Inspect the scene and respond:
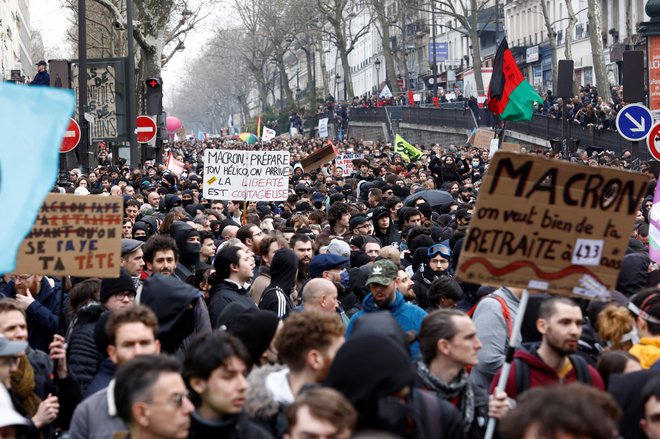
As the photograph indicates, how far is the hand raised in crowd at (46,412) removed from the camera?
20.2ft

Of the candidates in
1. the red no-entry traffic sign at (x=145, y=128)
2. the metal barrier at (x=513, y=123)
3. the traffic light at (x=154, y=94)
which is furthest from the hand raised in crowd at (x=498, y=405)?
the red no-entry traffic sign at (x=145, y=128)

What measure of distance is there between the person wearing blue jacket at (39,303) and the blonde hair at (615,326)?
2921 millimetres

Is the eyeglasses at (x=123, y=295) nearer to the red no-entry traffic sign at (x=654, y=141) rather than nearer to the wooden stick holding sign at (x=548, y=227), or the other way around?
the wooden stick holding sign at (x=548, y=227)

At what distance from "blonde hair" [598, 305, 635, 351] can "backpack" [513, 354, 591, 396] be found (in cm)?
81

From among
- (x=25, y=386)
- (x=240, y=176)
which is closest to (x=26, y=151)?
(x=25, y=386)

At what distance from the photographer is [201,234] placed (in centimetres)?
1143

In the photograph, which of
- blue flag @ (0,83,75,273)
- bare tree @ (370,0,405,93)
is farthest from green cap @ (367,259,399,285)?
bare tree @ (370,0,405,93)

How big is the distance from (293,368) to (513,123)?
4077 centimetres

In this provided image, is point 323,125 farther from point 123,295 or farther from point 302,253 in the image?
point 123,295

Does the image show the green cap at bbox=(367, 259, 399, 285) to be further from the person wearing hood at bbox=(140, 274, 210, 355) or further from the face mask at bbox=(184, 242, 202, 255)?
the face mask at bbox=(184, 242, 202, 255)

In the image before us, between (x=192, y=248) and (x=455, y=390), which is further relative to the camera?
(x=192, y=248)

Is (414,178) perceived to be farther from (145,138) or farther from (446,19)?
(446,19)

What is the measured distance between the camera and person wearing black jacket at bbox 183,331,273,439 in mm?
5062

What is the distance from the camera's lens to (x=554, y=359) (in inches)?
237
